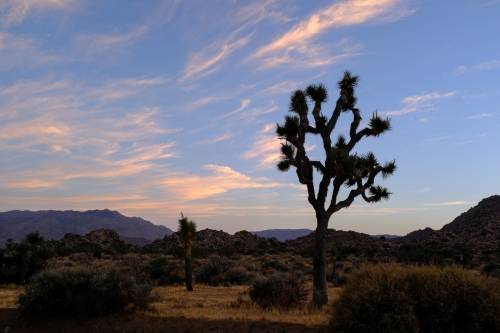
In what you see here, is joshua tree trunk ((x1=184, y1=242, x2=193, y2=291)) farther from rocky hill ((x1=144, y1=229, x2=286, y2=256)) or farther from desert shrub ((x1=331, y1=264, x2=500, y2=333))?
rocky hill ((x1=144, y1=229, x2=286, y2=256))

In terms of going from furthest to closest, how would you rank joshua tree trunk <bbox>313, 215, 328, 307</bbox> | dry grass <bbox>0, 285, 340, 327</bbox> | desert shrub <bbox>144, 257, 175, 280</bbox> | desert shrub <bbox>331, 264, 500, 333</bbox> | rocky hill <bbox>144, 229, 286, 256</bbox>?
rocky hill <bbox>144, 229, 286, 256</bbox> → desert shrub <bbox>144, 257, 175, 280</bbox> → joshua tree trunk <bbox>313, 215, 328, 307</bbox> → dry grass <bbox>0, 285, 340, 327</bbox> → desert shrub <bbox>331, 264, 500, 333</bbox>

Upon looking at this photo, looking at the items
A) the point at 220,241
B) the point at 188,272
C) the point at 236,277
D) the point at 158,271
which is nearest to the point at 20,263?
the point at 158,271

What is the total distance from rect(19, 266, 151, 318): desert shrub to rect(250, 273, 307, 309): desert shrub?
3758 millimetres

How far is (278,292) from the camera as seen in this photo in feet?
54.9

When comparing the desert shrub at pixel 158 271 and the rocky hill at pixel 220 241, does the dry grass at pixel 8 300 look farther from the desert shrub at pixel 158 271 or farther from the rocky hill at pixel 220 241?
the rocky hill at pixel 220 241

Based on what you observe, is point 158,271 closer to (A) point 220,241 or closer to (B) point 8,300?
(B) point 8,300

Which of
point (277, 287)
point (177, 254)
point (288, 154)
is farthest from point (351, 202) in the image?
point (177, 254)

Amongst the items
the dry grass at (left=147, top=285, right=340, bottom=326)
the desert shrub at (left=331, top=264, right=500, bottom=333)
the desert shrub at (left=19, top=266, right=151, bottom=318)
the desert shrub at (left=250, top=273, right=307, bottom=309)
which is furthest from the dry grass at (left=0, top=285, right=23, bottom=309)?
the desert shrub at (left=331, top=264, right=500, bottom=333)

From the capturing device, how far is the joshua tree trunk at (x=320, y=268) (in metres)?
17.2

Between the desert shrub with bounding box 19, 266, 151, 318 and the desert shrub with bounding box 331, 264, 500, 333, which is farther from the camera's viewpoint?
the desert shrub with bounding box 19, 266, 151, 318

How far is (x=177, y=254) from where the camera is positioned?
168 feet

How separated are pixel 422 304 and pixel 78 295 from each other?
852cm

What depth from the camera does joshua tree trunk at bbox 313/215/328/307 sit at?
17234mm

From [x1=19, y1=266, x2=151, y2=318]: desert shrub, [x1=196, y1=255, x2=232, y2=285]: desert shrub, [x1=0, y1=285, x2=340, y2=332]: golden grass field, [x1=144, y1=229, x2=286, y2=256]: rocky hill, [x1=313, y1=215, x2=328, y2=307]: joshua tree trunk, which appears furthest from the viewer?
[x1=144, y1=229, x2=286, y2=256]: rocky hill
